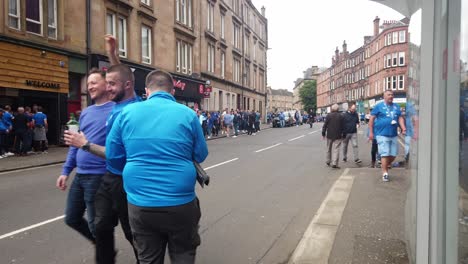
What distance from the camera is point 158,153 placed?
259 centimetres

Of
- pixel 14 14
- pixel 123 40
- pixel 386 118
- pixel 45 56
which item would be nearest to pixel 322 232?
pixel 386 118

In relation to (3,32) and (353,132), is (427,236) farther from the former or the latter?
(3,32)

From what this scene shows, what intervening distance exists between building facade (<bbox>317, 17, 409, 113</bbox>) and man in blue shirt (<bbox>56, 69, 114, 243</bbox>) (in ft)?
118

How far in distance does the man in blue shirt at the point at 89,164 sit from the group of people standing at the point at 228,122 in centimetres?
2027

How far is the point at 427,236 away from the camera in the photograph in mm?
2875

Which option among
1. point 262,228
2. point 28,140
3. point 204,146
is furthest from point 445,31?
point 28,140

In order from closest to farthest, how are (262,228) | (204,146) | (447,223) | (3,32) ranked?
(447,223)
(204,146)
(262,228)
(3,32)

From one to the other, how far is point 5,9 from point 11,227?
12.2m

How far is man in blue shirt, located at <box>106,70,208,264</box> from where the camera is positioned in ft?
8.55

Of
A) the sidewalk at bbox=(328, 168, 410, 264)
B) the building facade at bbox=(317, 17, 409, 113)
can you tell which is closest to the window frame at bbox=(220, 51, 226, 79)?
the building facade at bbox=(317, 17, 409, 113)

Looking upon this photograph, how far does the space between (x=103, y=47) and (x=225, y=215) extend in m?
16.0

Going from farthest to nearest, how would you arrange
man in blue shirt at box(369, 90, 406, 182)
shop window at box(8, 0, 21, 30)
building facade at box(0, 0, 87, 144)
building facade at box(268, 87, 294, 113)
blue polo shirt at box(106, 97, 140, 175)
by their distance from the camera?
building facade at box(268, 87, 294, 113) < shop window at box(8, 0, 21, 30) < building facade at box(0, 0, 87, 144) < man in blue shirt at box(369, 90, 406, 182) < blue polo shirt at box(106, 97, 140, 175)

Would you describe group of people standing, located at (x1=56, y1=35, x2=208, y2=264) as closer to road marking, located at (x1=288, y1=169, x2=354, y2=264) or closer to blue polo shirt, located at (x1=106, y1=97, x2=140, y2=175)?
blue polo shirt, located at (x1=106, y1=97, x2=140, y2=175)

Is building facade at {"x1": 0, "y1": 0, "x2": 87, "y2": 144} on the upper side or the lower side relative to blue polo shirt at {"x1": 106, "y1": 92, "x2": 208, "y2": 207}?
upper
